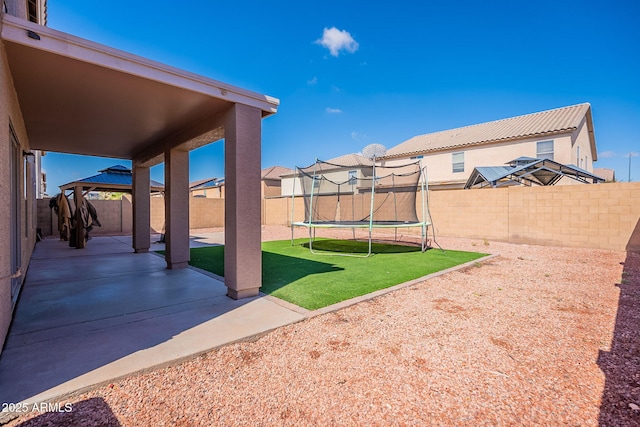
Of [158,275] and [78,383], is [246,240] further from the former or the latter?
[158,275]

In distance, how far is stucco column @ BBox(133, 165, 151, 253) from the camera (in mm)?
6969

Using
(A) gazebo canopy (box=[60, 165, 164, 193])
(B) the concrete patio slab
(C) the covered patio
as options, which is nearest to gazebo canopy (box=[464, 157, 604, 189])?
(C) the covered patio

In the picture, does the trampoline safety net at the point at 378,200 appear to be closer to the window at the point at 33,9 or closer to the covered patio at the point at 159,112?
the covered patio at the point at 159,112

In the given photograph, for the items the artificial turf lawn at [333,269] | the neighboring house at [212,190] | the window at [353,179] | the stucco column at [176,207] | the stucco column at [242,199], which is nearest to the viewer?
the stucco column at [242,199]

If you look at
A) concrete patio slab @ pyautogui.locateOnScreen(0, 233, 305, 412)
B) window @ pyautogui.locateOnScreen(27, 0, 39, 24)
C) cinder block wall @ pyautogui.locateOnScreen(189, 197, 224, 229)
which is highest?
window @ pyautogui.locateOnScreen(27, 0, 39, 24)

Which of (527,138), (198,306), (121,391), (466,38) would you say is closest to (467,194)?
(466,38)

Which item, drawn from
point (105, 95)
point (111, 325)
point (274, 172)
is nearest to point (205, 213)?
point (105, 95)

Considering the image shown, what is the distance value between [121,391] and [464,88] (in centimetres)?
1536

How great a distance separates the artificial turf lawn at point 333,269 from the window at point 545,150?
9.92 meters

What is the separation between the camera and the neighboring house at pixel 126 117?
2.35m

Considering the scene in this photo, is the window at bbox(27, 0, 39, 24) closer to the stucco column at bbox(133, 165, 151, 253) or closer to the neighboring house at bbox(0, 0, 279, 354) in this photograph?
the neighboring house at bbox(0, 0, 279, 354)

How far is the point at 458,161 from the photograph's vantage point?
16.1 metres

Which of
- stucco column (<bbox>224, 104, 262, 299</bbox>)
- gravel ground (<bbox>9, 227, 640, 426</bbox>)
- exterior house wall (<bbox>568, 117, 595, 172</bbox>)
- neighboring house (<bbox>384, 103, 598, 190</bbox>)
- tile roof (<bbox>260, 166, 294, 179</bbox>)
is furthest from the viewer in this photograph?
tile roof (<bbox>260, 166, 294, 179</bbox>)

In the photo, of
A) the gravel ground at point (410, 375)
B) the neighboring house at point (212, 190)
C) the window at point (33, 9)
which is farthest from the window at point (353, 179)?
the neighboring house at point (212, 190)
